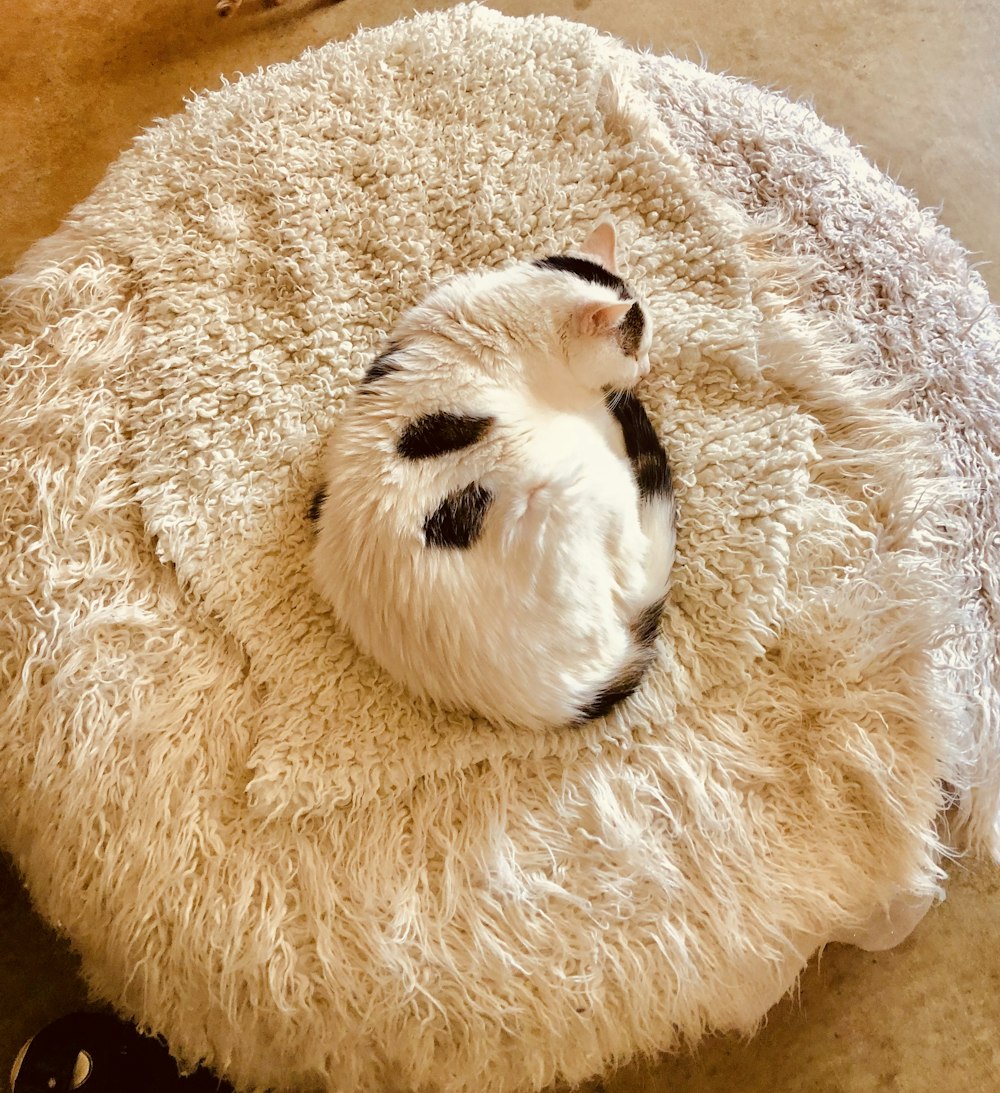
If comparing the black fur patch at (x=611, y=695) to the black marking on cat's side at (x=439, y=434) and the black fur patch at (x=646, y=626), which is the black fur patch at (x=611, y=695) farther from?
the black marking on cat's side at (x=439, y=434)

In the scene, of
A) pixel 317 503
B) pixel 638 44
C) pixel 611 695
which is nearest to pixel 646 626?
pixel 611 695

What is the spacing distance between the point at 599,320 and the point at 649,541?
0.92ft

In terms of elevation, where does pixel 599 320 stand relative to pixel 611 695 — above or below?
above

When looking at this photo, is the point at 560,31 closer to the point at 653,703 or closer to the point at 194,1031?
the point at 653,703

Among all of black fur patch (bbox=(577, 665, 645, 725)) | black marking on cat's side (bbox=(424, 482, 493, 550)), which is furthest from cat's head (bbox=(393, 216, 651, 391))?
black fur patch (bbox=(577, 665, 645, 725))

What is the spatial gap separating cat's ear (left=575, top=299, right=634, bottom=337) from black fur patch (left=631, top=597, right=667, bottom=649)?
0.35 metres

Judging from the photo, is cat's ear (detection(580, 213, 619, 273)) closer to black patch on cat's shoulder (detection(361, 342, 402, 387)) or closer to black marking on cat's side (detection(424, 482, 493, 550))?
black patch on cat's shoulder (detection(361, 342, 402, 387))

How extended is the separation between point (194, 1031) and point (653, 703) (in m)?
0.62

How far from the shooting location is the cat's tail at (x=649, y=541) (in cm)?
94

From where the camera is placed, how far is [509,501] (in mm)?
886

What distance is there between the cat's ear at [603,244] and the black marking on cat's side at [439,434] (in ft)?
1.06

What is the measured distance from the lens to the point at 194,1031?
88 cm

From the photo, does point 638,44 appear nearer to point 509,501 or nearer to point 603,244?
point 603,244

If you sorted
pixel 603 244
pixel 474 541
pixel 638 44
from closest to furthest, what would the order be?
pixel 474 541
pixel 603 244
pixel 638 44
